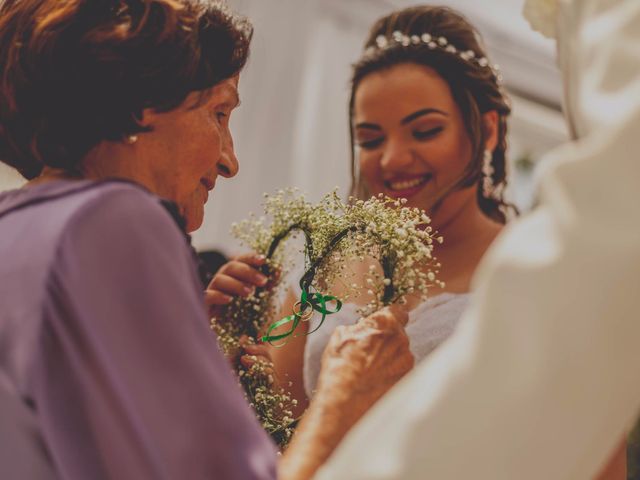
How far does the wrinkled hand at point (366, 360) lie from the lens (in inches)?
34.5

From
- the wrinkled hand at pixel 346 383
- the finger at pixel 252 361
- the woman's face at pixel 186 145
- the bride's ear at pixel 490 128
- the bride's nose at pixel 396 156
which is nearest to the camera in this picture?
the wrinkled hand at pixel 346 383

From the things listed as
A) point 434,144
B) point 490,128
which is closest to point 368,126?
point 434,144

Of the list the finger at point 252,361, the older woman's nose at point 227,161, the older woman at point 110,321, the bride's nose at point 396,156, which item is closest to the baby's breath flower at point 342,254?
the finger at point 252,361

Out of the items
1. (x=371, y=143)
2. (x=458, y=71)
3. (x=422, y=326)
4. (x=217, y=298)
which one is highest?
(x=458, y=71)

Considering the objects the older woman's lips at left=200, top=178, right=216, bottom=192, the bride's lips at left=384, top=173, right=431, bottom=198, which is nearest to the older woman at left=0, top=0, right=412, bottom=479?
the older woman's lips at left=200, top=178, right=216, bottom=192

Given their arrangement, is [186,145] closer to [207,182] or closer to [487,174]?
[207,182]

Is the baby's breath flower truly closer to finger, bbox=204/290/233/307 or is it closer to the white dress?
finger, bbox=204/290/233/307

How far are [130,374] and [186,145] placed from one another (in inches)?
16.1

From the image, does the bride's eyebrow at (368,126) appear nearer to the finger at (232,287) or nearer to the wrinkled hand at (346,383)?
the finger at (232,287)

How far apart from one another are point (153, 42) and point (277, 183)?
8.58 feet

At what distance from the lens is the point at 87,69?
90 cm

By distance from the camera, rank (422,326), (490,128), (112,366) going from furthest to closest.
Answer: (490,128), (422,326), (112,366)

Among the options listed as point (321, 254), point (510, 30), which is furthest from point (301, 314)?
point (510, 30)

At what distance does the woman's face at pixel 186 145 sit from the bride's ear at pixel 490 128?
0.80m
